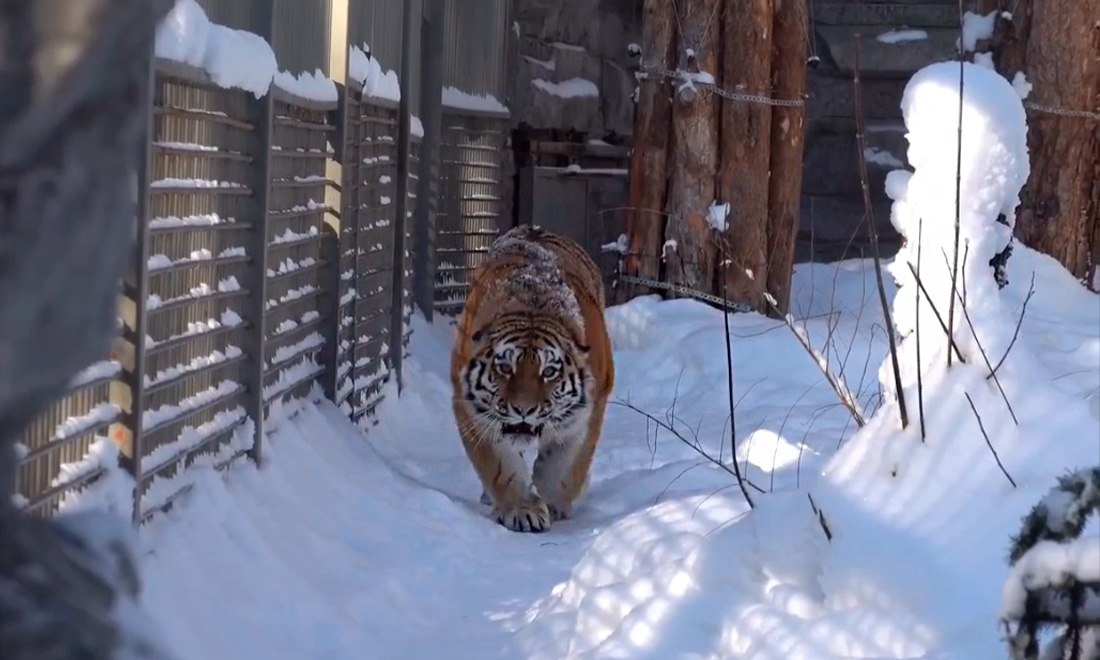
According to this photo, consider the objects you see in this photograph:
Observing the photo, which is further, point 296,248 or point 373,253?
point 373,253

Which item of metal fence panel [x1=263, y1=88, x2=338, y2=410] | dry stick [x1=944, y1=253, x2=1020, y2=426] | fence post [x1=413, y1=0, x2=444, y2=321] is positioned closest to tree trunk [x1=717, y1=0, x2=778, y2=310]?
fence post [x1=413, y1=0, x2=444, y2=321]

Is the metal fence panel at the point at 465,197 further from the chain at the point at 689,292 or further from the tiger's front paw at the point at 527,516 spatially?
the tiger's front paw at the point at 527,516

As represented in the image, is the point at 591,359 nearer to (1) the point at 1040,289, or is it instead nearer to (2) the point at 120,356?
(1) the point at 1040,289

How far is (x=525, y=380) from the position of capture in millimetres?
6168

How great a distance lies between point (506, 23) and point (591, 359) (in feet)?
16.8

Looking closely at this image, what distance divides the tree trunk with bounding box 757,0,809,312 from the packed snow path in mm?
2285

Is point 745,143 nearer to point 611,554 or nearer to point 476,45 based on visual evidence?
point 476,45

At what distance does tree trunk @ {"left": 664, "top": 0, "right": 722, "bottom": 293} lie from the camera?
9.27m

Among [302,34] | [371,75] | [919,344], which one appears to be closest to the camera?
[919,344]

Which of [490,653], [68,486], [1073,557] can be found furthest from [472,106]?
[1073,557]

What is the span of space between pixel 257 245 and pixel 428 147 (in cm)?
403

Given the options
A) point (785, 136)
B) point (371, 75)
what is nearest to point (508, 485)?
point (371, 75)

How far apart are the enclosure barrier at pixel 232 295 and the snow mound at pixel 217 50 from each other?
0.05 m

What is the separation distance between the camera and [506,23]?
1095 cm
